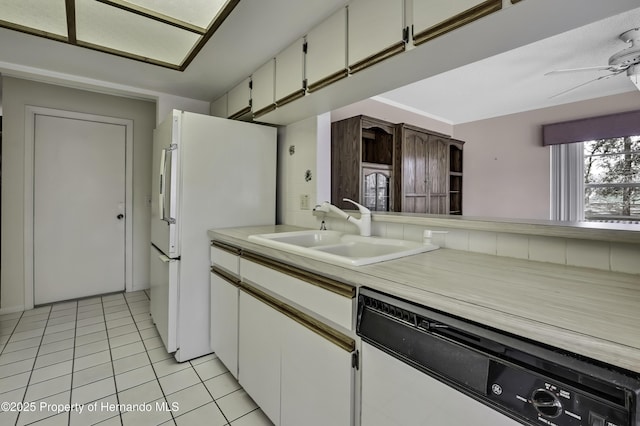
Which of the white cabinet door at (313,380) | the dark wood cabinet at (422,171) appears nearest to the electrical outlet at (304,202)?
the white cabinet door at (313,380)

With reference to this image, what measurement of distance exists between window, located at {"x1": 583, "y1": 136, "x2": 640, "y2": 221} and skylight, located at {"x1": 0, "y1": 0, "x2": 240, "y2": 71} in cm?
468

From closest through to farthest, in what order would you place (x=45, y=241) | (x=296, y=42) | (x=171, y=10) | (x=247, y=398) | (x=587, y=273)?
(x=587, y=273), (x=171, y=10), (x=247, y=398), (x=296, y=42), (x=45, y=241)

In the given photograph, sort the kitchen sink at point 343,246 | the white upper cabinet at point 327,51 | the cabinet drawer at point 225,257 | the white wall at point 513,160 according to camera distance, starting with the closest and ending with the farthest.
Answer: the kitchen sink at point 343,246
the white upper cabinet at point 327,51
the cabinet drawer at point 225,257
the white wall at point 513,160

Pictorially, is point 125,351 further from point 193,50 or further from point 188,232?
point 193,50

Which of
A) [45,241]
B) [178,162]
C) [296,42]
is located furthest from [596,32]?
[45,241]

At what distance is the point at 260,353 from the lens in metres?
1.46

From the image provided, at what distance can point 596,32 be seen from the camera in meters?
2.19

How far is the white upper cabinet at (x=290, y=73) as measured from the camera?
1749mm

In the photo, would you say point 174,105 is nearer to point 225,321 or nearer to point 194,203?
point 194,203

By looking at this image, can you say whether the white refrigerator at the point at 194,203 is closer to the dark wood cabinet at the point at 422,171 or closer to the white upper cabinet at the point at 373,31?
the white upper cabinet at the point at 373,31

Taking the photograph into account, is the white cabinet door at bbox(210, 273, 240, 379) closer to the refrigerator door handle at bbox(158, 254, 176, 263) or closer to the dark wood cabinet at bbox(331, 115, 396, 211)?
the refrigerator door handle at bbox(158, 254, 176, 263)

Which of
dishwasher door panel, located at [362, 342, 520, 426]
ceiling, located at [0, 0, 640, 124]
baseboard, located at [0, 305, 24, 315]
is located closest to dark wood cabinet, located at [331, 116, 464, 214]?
ceiling, located at [0, 0, 640, 124]

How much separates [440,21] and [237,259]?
4.81ft

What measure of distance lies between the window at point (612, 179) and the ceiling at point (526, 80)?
2.15 feet
